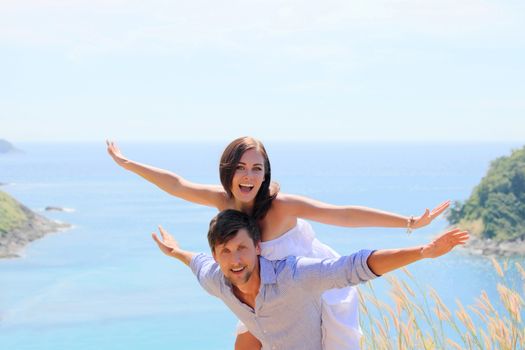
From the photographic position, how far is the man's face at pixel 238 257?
2387mm

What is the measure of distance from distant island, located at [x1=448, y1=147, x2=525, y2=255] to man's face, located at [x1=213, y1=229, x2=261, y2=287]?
50994 mm

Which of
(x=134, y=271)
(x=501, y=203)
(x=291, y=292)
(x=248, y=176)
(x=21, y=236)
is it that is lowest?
(x=134, y=271)

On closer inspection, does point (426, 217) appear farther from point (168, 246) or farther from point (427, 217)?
point (168, 246)

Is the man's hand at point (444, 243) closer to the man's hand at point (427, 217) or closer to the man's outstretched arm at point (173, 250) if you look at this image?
the man's hand at point (427, 217)

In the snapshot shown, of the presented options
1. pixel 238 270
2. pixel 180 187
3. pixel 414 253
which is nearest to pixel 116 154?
pixel 180 187

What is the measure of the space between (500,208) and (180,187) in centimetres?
5148

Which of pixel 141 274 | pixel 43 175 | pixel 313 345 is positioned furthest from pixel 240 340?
pixel 43 175

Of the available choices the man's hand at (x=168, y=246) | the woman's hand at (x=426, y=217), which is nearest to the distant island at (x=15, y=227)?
the man's hand at (x=168, y=246)

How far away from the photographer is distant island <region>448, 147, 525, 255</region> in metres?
52.2

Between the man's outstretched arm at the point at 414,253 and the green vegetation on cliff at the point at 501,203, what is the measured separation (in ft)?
169

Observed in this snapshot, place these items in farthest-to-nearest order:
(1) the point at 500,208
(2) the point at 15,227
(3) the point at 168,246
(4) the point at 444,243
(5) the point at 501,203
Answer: (2) the point at 15,227 < (5) the point at 501,203 < (1) the point at 500,208 < (3) the point at 168,246 < (4) the point at 444,243

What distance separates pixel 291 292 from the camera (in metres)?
2.40

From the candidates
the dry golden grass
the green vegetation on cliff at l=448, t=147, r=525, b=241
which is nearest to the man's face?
the dry golden grass

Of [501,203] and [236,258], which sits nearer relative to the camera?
[236,258]
